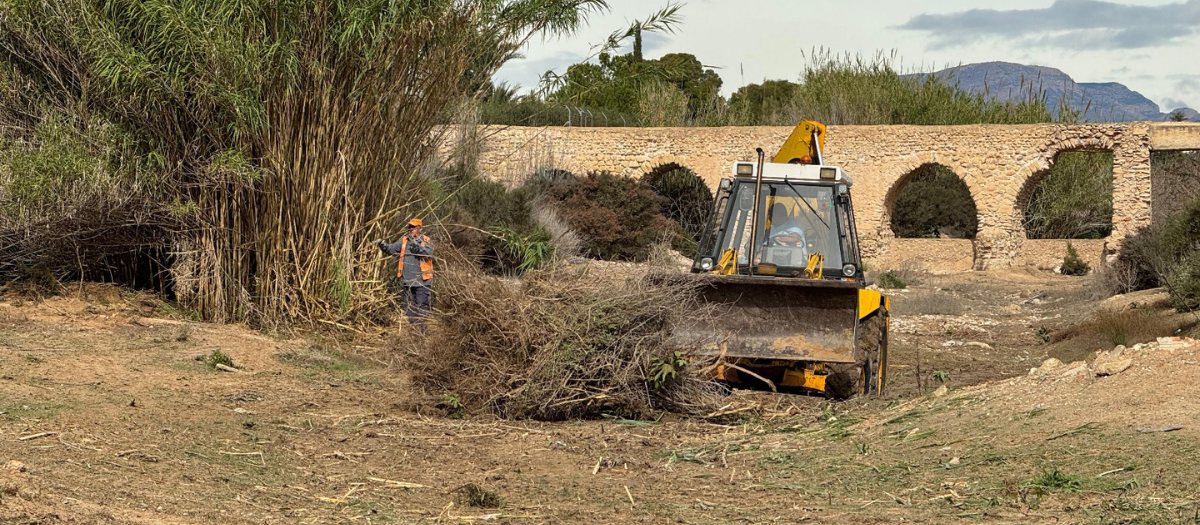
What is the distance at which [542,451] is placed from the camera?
659cm

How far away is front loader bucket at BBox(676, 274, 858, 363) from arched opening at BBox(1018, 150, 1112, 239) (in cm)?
2717

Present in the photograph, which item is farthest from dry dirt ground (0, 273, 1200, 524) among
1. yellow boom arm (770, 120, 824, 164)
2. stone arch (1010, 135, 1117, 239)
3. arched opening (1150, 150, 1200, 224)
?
stone arch (1010, 135, 1117, 239)

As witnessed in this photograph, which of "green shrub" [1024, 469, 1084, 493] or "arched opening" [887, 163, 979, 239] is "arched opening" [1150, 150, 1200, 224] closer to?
"arched opening" [887, 163, 979, 239]

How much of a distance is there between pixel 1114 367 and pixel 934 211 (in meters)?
28.6

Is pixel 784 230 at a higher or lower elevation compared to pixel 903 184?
lower

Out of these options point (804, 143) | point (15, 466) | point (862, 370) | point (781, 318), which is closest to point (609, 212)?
point (804, 143)

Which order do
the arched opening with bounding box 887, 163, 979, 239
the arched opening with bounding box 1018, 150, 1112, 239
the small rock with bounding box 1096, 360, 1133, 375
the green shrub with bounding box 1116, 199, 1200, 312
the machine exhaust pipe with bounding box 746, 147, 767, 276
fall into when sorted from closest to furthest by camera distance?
the small rock with bounding box 1096, 360, 1133, 375 < the machine exhaust pipe with bounding box 746, 147, 767, 276 < the green shrub with bounding box 1116, 199, 1200, 312 < the arched opening with bounding box 1018, 150, 1112, 239 < the arched opening with bounding box 887, 163, 979, 239

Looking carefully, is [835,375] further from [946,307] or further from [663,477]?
[946,307]

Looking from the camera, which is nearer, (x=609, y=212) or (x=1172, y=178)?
(x=609, y=212)

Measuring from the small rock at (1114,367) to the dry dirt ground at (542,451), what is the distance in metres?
0.07

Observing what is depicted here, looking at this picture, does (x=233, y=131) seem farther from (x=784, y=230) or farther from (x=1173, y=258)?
(x=1173, y=258)

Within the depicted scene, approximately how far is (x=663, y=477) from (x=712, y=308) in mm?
2131

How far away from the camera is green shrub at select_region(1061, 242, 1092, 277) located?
87.2 feet

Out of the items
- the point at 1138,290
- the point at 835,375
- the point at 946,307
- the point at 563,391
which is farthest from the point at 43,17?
the point at 1138,290
